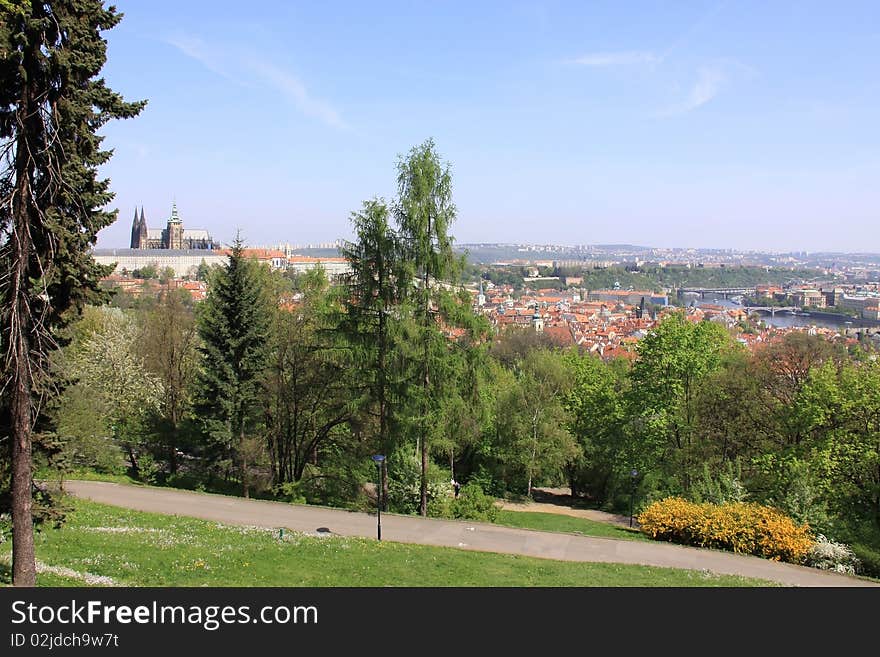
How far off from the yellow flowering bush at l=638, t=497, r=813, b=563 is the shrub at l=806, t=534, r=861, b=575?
0.16m

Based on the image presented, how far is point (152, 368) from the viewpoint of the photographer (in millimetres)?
26328

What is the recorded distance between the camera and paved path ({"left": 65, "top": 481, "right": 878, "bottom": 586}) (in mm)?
14727

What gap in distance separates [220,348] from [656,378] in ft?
50.2

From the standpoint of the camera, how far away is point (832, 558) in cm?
1555

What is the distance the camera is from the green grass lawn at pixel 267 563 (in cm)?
1084

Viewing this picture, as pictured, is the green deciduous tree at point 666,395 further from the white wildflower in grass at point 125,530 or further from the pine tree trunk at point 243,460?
the white wildflower in grass at point 125,530

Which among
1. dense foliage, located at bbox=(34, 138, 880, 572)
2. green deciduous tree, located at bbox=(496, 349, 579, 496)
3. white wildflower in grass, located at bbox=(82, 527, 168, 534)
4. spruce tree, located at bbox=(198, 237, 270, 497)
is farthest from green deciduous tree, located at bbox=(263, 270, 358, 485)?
green deciduous tree, located at bbox=(496, 349, 579, 496)

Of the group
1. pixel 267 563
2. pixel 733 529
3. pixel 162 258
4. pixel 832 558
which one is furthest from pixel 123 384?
pixel 162 258

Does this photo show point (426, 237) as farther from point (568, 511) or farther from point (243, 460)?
point (568, 511)

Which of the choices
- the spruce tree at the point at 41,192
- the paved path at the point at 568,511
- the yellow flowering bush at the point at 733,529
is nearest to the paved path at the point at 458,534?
the yellow flowering bush at the point at 733,529

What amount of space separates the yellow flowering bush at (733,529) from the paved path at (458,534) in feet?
1.77
